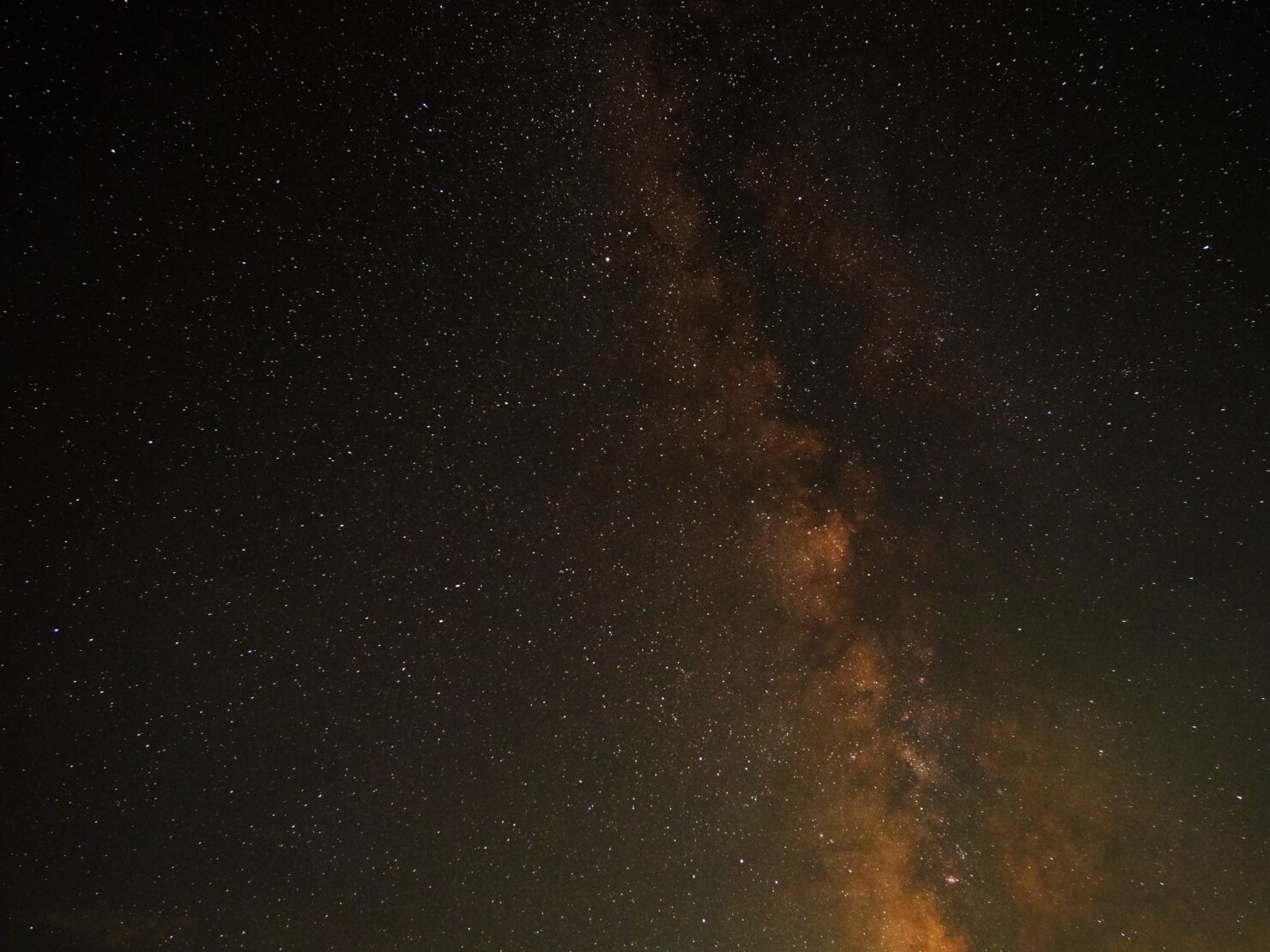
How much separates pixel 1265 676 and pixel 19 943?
176 inches

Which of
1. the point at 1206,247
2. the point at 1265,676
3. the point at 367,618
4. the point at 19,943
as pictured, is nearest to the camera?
the point at 1206,247

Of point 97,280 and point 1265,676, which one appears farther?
point 1265,676

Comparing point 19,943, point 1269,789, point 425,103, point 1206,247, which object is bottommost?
point 19,943

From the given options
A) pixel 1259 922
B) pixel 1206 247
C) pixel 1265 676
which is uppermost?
pixel 1206 247

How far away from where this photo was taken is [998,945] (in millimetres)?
2545

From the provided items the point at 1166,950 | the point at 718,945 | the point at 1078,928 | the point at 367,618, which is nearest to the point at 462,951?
the point at 718,945

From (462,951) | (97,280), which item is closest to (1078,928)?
(462,951)

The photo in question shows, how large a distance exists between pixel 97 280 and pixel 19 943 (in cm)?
251

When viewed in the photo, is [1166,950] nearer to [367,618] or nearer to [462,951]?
[462,951]

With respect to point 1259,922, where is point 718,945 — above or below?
below

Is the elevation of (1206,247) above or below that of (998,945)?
above

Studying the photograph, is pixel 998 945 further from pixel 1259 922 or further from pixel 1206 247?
pixel 1206 247

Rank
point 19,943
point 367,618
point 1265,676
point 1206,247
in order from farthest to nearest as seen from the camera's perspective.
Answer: point 19,943, point 1265,676, point 367,618, point 1206,247

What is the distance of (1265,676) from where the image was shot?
7.13ft
